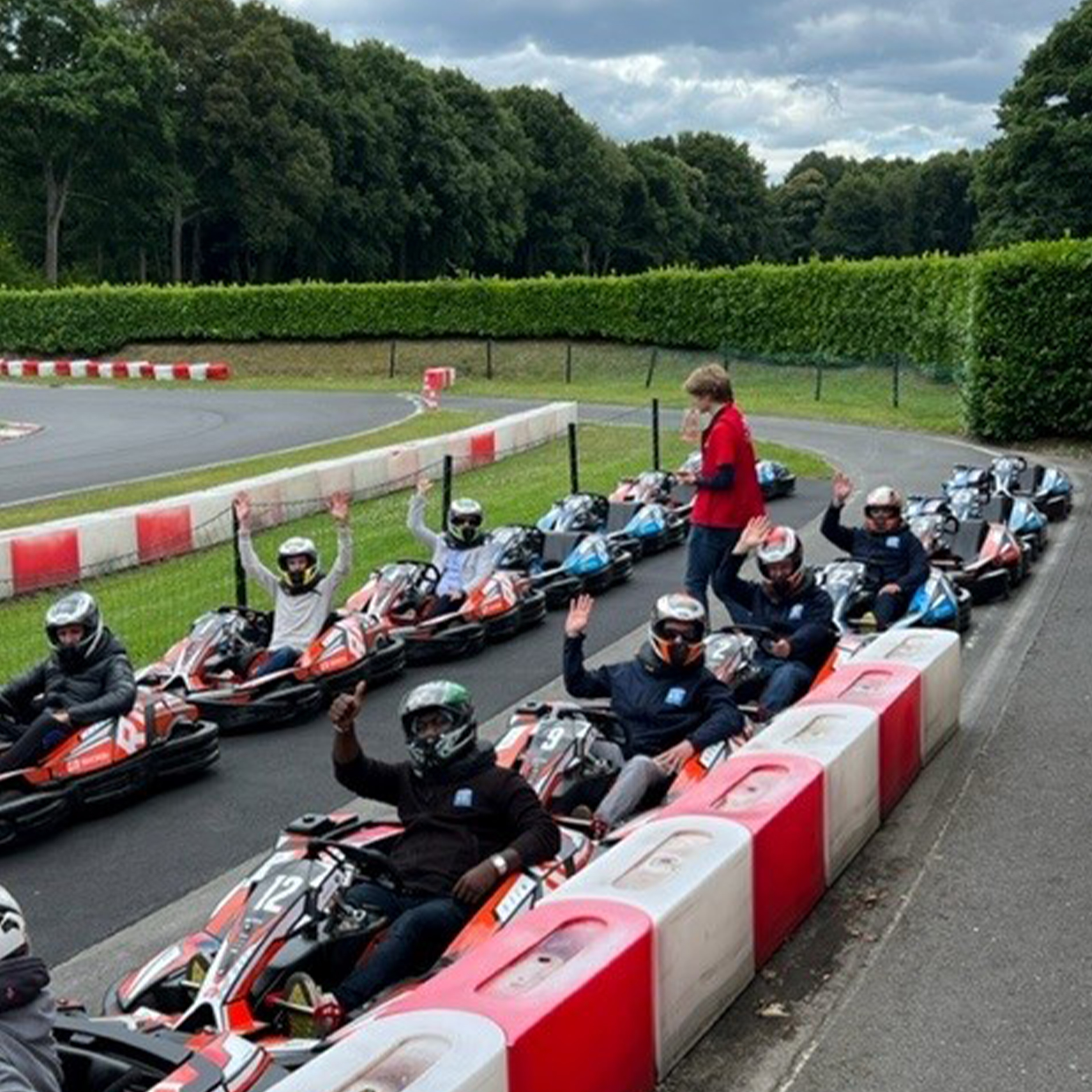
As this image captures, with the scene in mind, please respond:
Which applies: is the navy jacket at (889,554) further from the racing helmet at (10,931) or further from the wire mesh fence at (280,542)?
the racing helmet at (10,931)

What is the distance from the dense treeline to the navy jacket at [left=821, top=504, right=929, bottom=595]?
43.3 meters

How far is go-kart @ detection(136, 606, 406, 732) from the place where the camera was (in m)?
9.84

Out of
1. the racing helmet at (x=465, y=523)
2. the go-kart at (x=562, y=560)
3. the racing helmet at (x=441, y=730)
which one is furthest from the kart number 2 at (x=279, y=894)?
the go-kart at (x=562, y=560)

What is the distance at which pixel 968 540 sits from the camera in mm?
13867

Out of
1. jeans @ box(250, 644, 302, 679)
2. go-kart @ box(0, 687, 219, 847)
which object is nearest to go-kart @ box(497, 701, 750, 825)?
go-kart @ box(0, 687, 219, 847)

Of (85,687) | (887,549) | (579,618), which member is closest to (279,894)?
(579,618)

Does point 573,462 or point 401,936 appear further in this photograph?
point 573,462

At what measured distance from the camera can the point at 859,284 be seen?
36844mm

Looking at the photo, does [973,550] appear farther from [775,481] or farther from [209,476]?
[209,476]

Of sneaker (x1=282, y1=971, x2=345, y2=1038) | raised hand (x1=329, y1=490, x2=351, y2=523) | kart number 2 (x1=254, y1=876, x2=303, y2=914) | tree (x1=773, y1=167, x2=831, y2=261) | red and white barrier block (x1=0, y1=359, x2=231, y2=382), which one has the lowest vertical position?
red and white barrier block (x1=0, y1=359, x2=231, y2=382)

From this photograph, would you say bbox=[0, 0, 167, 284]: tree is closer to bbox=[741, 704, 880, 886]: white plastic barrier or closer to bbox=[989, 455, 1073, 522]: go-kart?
bbox=[989, 455, 1073, 522]: go-kart

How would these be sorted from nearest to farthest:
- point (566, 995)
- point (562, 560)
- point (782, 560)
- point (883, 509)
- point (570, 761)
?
point (566, 995)
point (570, 761)
point (782, 560)
point (883, 509)
point (562, 560)

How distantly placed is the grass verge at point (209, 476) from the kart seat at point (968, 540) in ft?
30.5

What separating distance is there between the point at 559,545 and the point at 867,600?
393cm
